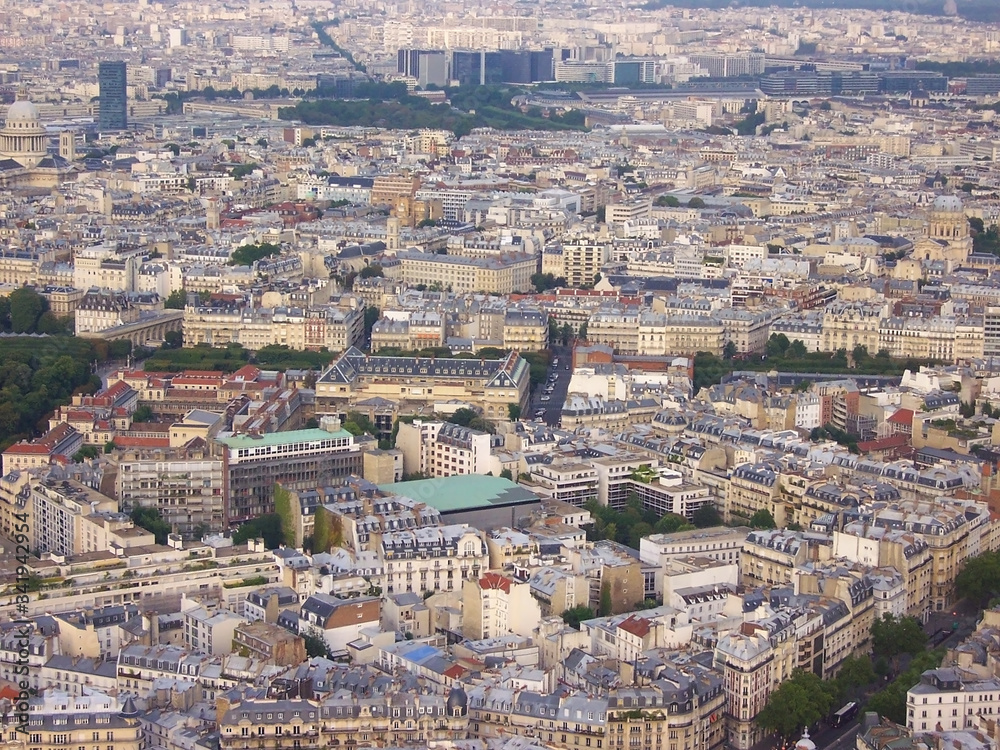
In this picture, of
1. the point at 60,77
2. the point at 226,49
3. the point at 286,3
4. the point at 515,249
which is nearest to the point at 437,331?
the point at 515,249

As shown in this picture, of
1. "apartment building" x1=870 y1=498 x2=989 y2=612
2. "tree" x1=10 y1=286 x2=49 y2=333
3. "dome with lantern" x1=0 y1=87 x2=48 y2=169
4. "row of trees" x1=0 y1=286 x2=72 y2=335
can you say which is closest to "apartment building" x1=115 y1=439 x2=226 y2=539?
"apartment building" x1=870 y1=498 x2=989 y2=612

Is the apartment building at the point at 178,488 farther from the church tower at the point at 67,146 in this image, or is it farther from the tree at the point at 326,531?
the church tower at the point at 67,146

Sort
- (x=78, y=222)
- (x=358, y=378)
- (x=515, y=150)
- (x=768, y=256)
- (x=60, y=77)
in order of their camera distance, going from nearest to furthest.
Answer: (x=358, y=378) < (x=768, y=256) < (x=78, y=222) < (x=515, y=150) < (x=60, y=77)

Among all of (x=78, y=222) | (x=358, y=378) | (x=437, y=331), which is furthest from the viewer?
(x=78, y=222)

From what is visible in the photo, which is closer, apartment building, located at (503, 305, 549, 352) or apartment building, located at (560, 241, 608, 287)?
apartment building, located at (503, 305, 549, 352)

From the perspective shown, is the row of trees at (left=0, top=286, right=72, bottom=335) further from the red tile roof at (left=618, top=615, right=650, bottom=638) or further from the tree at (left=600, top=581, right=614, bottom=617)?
the red tile roof at (left=618, top=615, right=650, bottom=638)

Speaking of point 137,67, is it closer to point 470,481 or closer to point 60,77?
point 60,77
